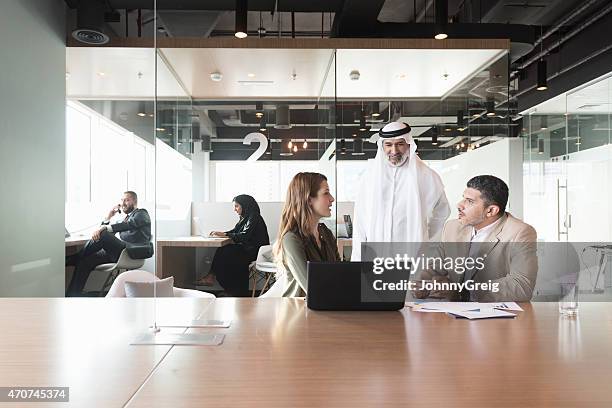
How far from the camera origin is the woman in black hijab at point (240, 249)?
490 cm

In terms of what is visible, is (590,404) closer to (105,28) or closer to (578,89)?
(105,28)

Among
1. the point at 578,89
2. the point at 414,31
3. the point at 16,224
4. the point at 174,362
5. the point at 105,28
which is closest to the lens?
the point at 174,362

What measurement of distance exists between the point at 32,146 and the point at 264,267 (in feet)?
7.75

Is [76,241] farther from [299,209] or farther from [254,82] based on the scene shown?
[299,209]

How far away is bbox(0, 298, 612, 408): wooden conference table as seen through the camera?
83 cm

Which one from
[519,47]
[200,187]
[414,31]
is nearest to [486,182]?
[414,31]

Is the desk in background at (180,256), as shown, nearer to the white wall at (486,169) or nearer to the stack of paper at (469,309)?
the white wall at (486,169)

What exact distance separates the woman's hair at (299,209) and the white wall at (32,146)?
1771 millimetres

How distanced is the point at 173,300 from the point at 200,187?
333 centimetres

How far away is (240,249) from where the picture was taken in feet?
16.2

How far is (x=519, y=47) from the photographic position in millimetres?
4617

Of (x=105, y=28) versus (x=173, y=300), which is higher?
(x=105, y=28)

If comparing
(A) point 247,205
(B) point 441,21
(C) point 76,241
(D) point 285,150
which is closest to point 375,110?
(B) point 441,21

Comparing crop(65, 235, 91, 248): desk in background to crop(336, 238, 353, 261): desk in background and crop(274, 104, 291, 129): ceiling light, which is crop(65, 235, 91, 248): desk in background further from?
crop(336, 238, 353, 261): desk in background
